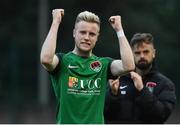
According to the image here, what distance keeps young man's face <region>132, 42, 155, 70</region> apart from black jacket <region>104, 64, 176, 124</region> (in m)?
0.14

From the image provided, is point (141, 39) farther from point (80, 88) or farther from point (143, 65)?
point (80, 88)

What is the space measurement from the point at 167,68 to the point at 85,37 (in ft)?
51.7

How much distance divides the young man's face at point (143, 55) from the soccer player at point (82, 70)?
0.81 meters

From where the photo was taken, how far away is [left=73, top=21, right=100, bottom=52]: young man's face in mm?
6887

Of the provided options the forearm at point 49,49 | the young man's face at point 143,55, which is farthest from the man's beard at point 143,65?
the forearm at point 49,49

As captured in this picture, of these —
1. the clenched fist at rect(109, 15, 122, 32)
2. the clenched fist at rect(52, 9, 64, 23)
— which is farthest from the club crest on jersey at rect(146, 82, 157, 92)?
the clenched fist at rect(52, 9, 64, 23)

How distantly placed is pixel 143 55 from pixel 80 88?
115 cm

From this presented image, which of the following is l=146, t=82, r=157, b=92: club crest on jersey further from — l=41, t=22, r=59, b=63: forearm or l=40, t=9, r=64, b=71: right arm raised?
l=41, t=22, r=59, b=63: forearm

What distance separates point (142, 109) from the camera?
7.79 metres

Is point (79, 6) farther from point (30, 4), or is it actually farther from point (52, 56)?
point (52, 56)

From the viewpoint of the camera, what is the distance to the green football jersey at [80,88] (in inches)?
268

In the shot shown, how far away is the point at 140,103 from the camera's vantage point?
25.5 ft

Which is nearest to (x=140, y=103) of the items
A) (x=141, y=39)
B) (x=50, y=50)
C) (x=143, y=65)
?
(x=143, y=65)

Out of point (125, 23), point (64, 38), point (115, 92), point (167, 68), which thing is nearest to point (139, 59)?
point (115, 92)
